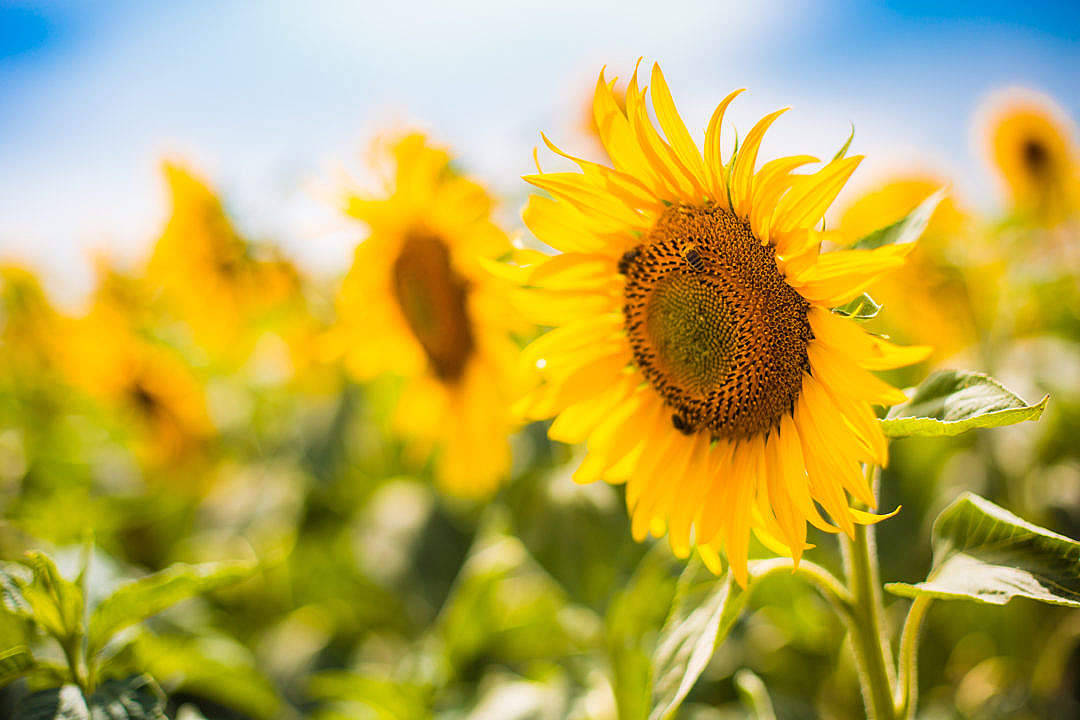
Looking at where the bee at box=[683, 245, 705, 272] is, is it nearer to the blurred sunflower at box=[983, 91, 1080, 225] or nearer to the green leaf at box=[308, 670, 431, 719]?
the green leaf at box=[308, 670, 431, 719]

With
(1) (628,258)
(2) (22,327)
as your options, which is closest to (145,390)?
(2) (22,327)

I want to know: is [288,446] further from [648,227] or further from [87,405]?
[648,227]

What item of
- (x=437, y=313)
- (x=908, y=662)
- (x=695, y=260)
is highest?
(x=695, y=260)

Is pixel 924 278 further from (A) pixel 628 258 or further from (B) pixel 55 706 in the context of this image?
(B) pixel 55 706

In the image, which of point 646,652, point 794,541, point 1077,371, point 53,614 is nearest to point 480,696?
point 646,652

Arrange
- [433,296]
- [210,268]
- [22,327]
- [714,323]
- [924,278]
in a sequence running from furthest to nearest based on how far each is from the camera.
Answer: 1. [22,327]
2. [210,268]
3. [924,278]
4. [433,296]
5. [714,323]

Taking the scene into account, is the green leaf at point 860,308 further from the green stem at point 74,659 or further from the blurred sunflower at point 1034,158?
the blurred sunflower at point 1034,158
